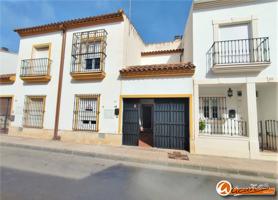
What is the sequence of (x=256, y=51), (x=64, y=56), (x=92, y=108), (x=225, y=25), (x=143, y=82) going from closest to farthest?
(x=256, y=51), (x=225, y=25), (x=143, y=82), (x=92, y=108), (x=64, y=56)

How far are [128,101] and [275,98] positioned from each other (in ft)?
24.6

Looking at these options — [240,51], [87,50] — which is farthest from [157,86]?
[87,50]

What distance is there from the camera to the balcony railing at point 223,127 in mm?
8073

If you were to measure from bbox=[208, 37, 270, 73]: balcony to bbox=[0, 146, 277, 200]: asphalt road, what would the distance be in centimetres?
487

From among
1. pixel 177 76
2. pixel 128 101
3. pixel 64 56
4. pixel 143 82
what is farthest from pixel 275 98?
pixel 64 56

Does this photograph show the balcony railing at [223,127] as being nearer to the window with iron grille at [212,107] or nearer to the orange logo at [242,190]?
the window with iron grille at [212,107]

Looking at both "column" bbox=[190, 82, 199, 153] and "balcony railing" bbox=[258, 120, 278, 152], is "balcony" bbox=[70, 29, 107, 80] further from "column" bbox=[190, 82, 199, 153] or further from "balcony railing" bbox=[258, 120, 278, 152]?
"balcony railing" bbox=[258, 120, 278, 152]

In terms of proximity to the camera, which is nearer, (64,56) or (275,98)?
(275,98)

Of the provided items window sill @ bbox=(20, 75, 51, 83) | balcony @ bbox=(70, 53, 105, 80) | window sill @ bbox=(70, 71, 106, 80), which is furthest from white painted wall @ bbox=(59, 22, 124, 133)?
window sill @ bbox=(20, 75, 51, 83)

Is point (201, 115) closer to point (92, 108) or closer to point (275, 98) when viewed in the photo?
point (275, 98)

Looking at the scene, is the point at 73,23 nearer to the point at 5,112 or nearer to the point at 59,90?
the point at 59,90

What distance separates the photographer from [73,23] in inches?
408

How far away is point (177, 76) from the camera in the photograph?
834cm

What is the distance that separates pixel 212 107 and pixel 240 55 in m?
2.96
